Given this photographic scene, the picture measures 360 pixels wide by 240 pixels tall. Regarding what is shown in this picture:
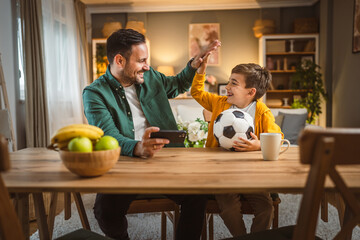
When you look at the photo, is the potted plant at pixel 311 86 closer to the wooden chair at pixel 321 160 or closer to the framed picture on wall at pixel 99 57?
the framed picture on wall at pixel 99 57

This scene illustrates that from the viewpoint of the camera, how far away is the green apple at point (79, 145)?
0.99 metres

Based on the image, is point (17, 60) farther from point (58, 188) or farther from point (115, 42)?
point (58, 188)

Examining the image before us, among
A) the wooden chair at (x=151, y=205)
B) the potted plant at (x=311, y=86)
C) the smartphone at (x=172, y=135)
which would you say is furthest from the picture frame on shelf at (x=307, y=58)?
the smartphone at (x=172, y=135)

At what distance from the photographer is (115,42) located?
6.01 ft

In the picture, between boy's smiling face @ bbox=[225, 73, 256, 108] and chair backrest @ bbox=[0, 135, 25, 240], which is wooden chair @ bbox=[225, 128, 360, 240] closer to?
chair backrest @ bbox=[0, 135, 25, 240]

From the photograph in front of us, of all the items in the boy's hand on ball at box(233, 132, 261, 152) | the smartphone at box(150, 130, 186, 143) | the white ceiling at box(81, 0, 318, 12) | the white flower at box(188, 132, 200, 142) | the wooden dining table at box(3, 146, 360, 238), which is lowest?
the white flower at box(188, 132, 200, 142)

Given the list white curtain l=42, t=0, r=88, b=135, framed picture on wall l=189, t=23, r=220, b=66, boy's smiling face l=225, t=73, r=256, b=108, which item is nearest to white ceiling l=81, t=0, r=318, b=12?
framed picture on wall l=189, t=23, r=220, b=66

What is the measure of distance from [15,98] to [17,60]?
1.40 ft

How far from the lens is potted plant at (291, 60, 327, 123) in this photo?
5191 millimetres

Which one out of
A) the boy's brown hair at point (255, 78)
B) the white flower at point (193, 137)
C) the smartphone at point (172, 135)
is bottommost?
the white flower at point (193, 137)

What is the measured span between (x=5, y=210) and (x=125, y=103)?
3.40 feet

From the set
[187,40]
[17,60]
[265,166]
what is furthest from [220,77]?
[265,166]

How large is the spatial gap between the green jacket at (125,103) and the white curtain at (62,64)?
Answer: 2620 mm

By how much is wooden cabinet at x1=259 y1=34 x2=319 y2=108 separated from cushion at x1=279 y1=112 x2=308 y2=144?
1661 mm
